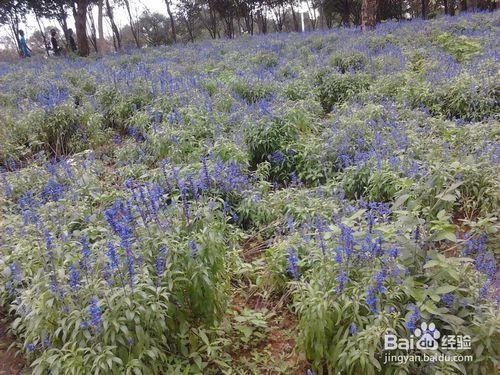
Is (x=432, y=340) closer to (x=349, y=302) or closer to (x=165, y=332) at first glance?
(x=349, y=302)

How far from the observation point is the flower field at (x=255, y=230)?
104 inches

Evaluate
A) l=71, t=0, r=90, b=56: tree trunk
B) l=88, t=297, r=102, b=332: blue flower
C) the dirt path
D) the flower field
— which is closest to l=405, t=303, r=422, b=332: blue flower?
the flower field

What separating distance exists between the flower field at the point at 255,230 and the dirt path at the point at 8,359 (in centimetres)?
11

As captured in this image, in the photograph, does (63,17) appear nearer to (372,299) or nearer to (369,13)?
(369,13)

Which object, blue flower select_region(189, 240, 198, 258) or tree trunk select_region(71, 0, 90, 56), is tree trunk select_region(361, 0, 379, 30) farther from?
blue flower select_region(189, 240, 198, 258)

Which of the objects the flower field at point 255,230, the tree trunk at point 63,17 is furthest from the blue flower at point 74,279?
the tree trunk at point 63,17

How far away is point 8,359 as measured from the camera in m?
3.30

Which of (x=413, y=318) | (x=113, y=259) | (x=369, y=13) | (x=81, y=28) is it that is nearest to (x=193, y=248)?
(x=113, y=259)

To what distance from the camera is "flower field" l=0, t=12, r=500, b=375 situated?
2648 mm

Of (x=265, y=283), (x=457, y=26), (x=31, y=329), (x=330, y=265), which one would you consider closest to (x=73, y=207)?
(x=31, y=329)

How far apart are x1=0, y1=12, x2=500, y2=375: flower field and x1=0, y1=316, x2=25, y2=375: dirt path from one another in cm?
11

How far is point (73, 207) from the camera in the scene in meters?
4.12

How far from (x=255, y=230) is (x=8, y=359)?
107 inches

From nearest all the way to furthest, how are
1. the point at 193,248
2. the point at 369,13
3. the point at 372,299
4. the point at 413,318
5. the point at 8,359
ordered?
the point at 413,318 → the point at 372,299 → the point at 193,248 → the point at 8,359 → the point at 369,13
